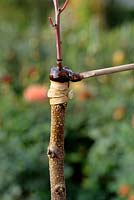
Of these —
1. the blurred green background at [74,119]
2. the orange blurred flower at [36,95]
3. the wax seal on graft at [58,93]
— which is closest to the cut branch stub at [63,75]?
the wax seal on graft at [58,93]

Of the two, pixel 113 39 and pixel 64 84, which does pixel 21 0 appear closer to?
pixel 113 39

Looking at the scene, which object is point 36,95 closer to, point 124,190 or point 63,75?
point 124,190

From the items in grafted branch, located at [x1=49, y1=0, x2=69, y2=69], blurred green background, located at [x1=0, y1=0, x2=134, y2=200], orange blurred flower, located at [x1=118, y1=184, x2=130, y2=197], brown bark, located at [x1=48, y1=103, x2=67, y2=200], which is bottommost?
orange blurred flower, located at [x1=118, y1=184, x2=130, y2=197]

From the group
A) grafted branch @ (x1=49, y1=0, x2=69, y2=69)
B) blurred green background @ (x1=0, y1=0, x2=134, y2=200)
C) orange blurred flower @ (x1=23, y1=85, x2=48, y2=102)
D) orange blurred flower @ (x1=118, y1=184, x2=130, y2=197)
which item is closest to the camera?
grafted branch @ (x1=49, y1=0, x2=69, y2=69)

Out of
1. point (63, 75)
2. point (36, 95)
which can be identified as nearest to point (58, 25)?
point (63, 75)

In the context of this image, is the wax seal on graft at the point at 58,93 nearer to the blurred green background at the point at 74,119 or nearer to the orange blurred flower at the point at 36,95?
the blurred green background at the point at 74,119

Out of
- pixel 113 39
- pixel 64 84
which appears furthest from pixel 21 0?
pixel 64 84

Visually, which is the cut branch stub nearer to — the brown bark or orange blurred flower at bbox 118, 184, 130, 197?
the brown bark

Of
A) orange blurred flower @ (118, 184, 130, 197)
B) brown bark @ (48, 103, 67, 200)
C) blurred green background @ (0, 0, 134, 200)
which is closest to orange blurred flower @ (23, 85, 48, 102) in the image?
blurred green background @ (0, 0, 134, 200)
